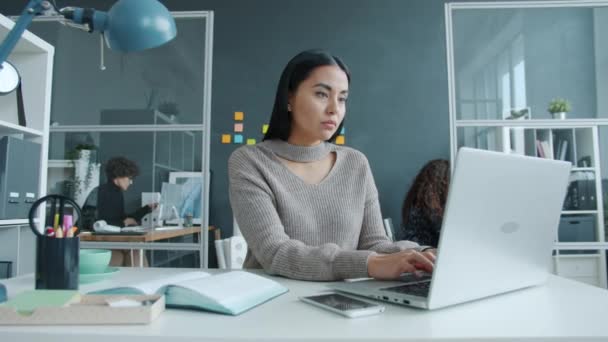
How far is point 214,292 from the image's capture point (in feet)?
2.17

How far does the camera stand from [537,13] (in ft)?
10.3

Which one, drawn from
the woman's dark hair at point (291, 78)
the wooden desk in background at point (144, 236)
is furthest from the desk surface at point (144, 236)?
the woman's dark hair at point (291, 78)

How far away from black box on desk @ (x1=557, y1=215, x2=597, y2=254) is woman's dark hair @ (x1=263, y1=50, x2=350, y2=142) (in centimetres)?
229

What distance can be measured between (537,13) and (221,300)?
326 cm

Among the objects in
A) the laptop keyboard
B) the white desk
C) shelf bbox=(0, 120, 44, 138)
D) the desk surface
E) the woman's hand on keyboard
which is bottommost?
the desk surface

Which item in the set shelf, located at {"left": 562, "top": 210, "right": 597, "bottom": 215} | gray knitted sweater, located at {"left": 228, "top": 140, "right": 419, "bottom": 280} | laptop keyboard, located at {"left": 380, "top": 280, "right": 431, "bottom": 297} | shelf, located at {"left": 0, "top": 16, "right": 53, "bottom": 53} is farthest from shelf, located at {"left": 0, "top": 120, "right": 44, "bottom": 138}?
shelf, located at {"left": 562, "top": 210, "right": 597, "bottom": 215}

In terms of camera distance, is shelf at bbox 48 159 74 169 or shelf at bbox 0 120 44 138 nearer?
shelf at bbox 0 120 44 138

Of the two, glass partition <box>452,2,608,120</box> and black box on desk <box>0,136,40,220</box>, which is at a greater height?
glass partition <box>452,2,608,120</box>

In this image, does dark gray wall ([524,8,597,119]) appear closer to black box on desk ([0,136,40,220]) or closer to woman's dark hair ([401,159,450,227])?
woman's dark hair ([401,159,450,227])

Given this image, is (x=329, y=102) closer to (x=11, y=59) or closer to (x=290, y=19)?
(x=11, y=59)

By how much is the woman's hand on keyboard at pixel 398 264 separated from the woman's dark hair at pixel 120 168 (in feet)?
8.34

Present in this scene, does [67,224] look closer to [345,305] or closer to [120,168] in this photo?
[345,305]

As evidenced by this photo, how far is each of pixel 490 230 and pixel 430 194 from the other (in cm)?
202

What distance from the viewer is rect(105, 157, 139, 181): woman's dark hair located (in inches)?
122
